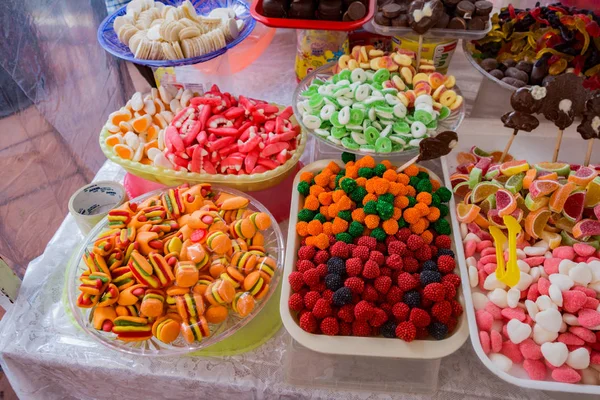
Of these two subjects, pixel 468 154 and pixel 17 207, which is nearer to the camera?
pixel 468 154

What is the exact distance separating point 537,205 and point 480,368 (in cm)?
34

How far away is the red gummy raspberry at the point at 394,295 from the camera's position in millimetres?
771


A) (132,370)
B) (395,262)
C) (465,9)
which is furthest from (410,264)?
(465,9)

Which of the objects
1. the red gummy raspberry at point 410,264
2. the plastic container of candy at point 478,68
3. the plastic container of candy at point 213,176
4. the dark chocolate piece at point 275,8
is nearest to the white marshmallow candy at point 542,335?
the red gummy raspberry at point 410,264

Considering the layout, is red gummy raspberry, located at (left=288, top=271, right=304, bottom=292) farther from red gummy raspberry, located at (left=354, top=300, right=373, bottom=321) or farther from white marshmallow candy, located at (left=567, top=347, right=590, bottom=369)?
white marshmallow candy, located at (left=567, top=347, right=590, bottom=369)

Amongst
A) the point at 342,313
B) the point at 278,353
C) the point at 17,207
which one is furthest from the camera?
the point at 17,207

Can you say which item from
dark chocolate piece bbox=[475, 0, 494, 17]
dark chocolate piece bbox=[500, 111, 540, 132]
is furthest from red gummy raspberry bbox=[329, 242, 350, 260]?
dark chocolate piece bbox=[475, 0, 494, 17]

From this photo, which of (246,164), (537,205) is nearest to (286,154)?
(246,164)

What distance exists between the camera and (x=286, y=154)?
104 centimetres

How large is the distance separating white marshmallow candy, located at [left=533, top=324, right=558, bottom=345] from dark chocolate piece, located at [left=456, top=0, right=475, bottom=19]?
845 millimetres

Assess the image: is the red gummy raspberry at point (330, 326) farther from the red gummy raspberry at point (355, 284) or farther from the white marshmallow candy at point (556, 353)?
the white marshmallow candy at point (556, 353)

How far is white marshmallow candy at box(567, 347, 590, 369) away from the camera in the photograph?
0.71m

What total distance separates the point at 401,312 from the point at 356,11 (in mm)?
762

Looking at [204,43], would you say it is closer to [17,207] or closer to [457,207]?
[457,207]
